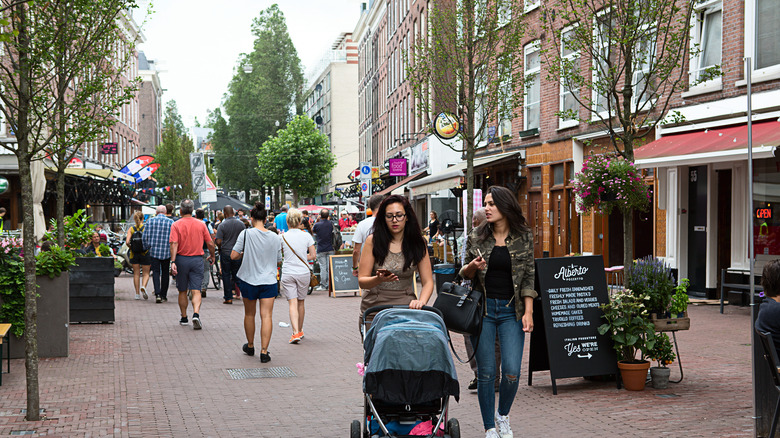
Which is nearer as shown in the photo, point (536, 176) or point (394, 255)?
point (394, 255)

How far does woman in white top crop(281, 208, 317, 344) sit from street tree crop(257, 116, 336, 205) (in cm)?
4649

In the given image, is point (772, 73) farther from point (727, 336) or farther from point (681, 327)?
point (681, 327)

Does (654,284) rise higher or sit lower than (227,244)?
lower

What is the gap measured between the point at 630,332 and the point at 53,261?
637 centimetres

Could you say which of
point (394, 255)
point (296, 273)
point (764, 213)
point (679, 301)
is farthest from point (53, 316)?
point (764, 213)

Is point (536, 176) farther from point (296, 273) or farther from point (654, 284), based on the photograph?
point (654, 284)

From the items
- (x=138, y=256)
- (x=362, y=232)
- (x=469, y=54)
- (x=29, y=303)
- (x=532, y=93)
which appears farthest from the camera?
(x=532, y=93)

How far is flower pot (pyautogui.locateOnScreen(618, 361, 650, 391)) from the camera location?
7848mm

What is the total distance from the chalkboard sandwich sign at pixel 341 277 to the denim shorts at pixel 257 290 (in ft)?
29.6

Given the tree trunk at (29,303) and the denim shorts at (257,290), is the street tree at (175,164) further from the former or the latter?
the tree trunk at (29,303)

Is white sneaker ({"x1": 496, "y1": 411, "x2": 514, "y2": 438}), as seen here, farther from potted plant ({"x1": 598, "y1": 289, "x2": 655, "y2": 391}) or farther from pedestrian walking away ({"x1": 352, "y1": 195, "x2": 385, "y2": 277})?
pedestrian walking away ({"x1": 352, "y1": 195, "x2": 385, "y2": 277})

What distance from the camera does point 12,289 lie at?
9.46m

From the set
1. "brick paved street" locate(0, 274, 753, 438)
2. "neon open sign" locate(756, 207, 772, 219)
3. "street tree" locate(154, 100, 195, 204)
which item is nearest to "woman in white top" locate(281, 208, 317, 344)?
"brick paved street" locate(0, 274, 753, 438)

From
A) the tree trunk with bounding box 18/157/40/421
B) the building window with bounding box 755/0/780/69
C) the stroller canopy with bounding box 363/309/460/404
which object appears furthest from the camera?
the building window with bounding box 755/0/780/69
